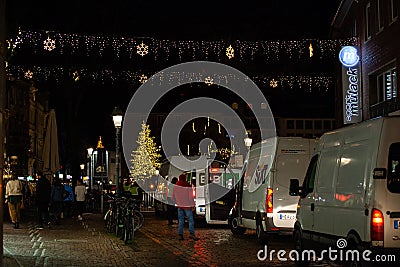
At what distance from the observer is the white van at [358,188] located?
11.5 metres

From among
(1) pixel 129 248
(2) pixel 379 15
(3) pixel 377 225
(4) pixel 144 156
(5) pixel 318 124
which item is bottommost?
(1) pixel 129 248

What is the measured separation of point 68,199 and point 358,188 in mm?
23695

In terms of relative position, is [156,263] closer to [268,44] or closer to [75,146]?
[268,44]

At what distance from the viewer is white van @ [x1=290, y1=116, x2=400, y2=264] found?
1150 cm

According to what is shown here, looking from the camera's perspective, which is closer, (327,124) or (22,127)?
(22,127)

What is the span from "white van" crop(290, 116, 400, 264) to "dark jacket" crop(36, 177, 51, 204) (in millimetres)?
15095

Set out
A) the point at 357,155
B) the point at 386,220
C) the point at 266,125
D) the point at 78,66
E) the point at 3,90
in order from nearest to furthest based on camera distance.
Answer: the point at 3,90
the point at 386,220
the point at 357,155
the point at 78,66
the point at 266,125

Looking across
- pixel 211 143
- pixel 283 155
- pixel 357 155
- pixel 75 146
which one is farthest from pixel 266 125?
pixel 357 155

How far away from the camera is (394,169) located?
1173 centimetres

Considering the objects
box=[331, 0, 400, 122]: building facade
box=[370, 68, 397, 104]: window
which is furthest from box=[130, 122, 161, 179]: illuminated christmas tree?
box=[370, 68, 397, 104]: window

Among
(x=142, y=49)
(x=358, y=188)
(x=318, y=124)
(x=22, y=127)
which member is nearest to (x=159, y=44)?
(x=142, y=49)

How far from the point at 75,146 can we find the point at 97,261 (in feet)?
91.1

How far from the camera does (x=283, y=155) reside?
2088 cm

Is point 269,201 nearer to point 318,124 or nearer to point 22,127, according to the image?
point 22,127
